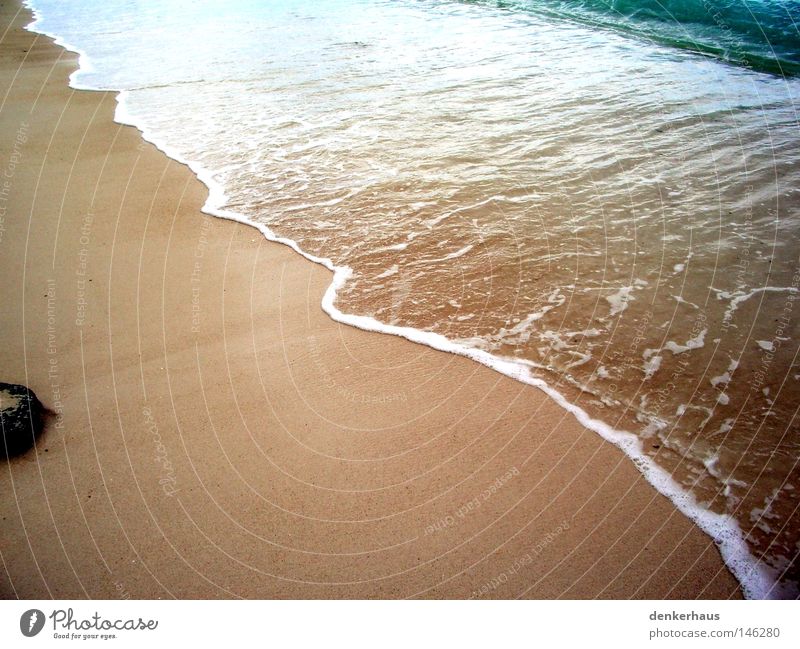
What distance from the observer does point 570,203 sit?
5.23m

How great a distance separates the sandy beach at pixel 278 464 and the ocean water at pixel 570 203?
30 centimetres

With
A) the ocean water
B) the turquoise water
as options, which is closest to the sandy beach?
the ocean water

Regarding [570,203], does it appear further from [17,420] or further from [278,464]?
[17,420]

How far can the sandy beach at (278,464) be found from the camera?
7.89 ft

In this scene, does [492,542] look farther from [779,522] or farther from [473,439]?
[779,522]

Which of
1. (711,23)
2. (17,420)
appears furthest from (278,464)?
(711,23)

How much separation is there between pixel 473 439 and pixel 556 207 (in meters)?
3.02

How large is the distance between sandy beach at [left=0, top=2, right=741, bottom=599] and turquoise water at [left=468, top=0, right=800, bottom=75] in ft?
32.0

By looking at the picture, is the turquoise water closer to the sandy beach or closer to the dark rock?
the sandy beach

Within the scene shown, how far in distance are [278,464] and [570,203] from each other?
3.82 metres

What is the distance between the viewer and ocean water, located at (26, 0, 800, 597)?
3.13 meters

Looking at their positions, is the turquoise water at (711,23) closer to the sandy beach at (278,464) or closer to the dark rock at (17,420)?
the sandy beach at (278,464)
